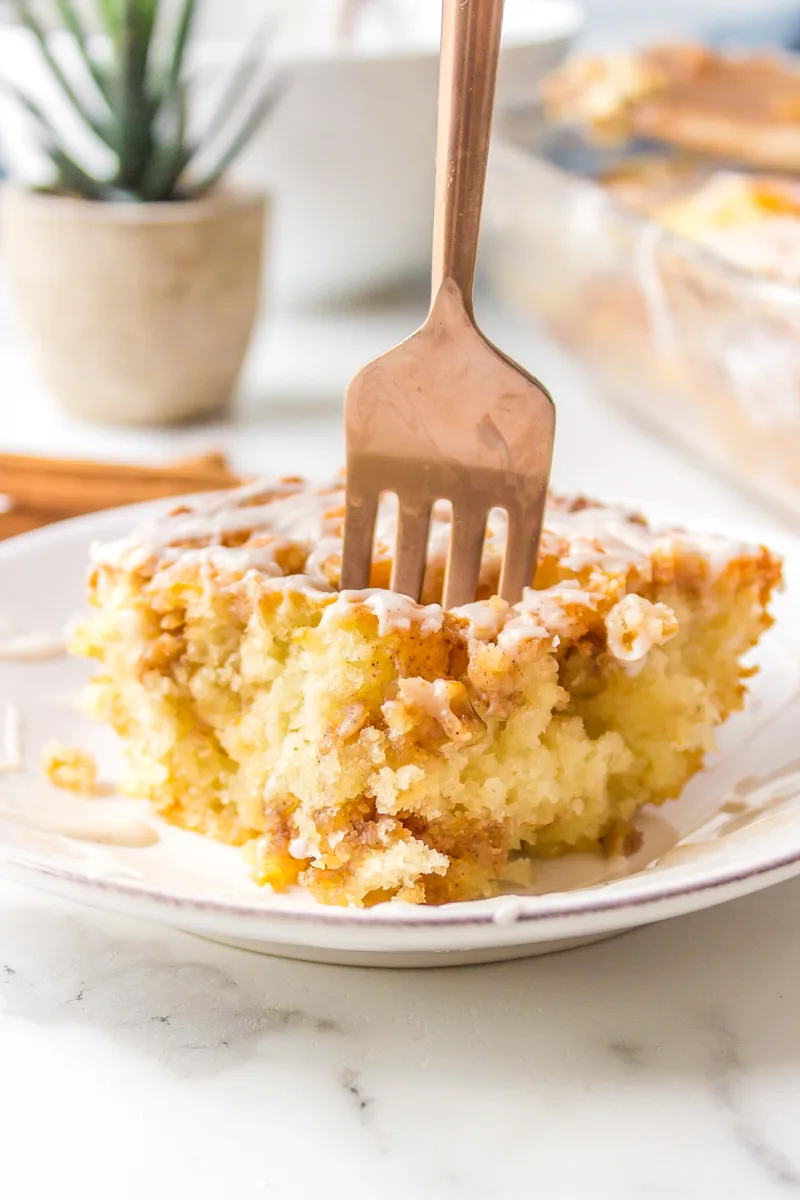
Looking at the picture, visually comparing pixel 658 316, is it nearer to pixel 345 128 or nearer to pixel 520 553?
pixel 345 128

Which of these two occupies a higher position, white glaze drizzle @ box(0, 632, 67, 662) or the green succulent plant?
the green succulent plant

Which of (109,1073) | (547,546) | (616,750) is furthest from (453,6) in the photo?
(109,1073)

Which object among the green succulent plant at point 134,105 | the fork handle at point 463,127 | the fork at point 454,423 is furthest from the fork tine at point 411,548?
the green succulent plant at point 134,105

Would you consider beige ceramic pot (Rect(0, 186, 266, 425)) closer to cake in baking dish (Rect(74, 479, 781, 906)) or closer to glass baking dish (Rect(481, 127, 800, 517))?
glass baking dish (Rect(481, 127, 800, 517))

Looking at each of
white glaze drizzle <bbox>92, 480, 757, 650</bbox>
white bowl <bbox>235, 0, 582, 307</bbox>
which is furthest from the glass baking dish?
white glaze drizzle <bbox>92, 480, 757, 650</bbox>

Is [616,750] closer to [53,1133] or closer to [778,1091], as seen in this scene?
[778,1091]
